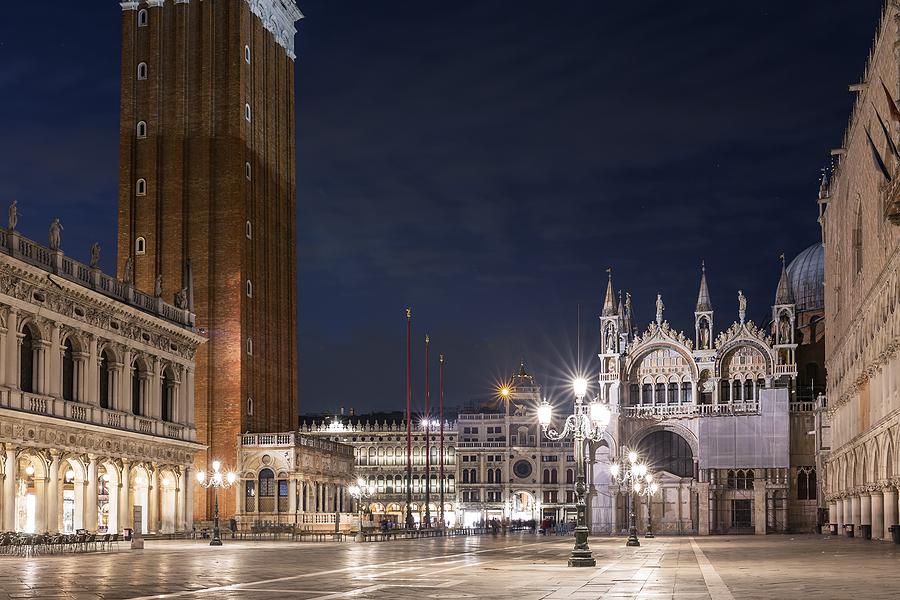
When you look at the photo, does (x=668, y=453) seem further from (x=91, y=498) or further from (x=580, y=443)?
(x=580, y=443)

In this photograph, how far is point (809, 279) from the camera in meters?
91.7

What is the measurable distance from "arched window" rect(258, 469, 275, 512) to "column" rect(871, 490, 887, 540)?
32639 mm

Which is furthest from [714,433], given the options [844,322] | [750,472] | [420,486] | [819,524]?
[420,486]

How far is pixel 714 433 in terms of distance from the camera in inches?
3039

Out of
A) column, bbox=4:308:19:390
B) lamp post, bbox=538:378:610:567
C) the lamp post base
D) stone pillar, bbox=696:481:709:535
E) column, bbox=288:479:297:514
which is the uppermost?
column, bbox=4:308:19:390

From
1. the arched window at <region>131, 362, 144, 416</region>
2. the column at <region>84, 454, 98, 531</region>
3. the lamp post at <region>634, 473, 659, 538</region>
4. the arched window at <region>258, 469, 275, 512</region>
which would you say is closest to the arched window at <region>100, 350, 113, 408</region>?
the arched window at <region>131, 362, 144, 416</region>

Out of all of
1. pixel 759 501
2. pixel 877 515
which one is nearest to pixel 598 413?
pixel 877 515

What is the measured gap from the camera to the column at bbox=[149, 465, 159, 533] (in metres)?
57.0

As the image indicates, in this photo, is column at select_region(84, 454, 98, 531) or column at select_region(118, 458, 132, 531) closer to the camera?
column at select_region(84, 454, 98, 531)

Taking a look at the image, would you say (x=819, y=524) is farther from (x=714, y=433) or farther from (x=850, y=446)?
(x=850, y=446)

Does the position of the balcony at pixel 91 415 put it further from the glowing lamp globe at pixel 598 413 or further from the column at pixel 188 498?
the glowing lamp globe at pixel 598 413

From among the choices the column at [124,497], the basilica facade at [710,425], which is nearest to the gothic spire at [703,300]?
the basilica facade at [710,425]

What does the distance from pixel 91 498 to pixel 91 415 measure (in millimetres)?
3385

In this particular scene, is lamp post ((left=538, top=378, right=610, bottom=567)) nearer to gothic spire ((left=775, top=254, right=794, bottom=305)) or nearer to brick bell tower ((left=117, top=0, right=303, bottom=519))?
brick bell tower ((left=117, top=0, right=303, bottom=519))
